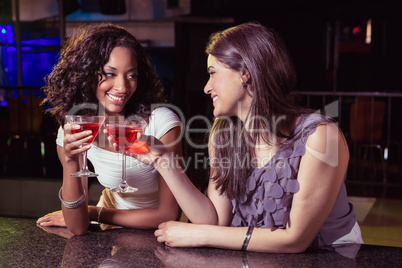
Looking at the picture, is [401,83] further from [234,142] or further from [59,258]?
[59,258]

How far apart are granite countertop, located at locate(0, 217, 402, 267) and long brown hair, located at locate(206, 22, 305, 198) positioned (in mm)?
340

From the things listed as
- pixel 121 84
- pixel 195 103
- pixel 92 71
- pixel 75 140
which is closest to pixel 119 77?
pixel 121 84

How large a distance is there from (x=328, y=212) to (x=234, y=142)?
0.44 meters

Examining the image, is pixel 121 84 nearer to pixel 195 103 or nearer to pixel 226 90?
pixel 226 90

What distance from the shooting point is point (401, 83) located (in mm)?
9742

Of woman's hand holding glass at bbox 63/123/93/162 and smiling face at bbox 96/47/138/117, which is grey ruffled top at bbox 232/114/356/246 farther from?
smiling face at bbox 96/47/138/117

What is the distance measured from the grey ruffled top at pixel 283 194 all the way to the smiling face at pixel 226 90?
8.0 inches

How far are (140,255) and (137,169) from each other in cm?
81

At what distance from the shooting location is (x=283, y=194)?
158cm

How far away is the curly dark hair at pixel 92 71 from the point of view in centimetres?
209

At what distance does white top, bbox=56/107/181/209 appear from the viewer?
2.09 meters

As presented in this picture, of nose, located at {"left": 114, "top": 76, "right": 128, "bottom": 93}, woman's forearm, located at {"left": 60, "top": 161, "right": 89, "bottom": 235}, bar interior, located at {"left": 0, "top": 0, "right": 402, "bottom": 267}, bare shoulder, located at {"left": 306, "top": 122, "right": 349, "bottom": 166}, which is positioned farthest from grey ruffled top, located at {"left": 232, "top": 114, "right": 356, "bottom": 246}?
nose, located at {"left": 114, "top": 76, "right": 128, "bottom": 93}

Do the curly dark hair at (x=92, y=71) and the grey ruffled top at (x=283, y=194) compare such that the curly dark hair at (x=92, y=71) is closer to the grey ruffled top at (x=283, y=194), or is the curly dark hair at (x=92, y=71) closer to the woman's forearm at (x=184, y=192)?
the woman's forearm at (x=184, y=192)

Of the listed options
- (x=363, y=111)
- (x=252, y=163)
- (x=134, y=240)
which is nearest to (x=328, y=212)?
(x=252, y=163)
